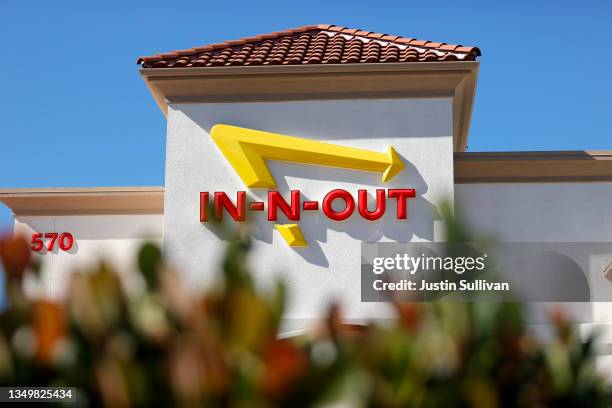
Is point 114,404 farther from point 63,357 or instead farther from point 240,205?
point 240,205

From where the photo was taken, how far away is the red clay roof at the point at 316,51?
13.6 metres

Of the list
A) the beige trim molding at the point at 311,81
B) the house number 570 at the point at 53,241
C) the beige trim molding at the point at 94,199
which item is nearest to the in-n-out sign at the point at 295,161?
the beige trim molding at the point at 311,81

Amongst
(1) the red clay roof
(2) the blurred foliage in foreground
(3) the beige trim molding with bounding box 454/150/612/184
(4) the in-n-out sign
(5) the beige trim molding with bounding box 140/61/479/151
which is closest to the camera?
(2) the blurred foliage in foreground

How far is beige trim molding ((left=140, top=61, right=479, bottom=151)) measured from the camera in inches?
525

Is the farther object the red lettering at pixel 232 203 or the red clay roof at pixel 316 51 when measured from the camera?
the red clay roof at pixel 316 51

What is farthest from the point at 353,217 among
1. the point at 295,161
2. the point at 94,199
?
the point at 94,199

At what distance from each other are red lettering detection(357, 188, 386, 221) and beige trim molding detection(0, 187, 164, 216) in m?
4.32

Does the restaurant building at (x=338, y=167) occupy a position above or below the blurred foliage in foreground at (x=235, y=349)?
above

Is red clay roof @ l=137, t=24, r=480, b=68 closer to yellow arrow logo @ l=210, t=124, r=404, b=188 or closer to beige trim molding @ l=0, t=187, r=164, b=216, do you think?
yellow arrow logo @ l=210, t=124, r=404, b=188

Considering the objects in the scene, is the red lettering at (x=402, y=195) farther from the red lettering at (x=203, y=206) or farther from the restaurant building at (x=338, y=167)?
the red lettering at (x=203, y=206)

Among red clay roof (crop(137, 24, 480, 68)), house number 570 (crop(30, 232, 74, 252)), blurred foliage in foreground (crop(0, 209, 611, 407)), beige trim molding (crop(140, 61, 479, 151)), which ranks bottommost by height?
blurred foliage in foreground (crop(0, 209, 611, 407))

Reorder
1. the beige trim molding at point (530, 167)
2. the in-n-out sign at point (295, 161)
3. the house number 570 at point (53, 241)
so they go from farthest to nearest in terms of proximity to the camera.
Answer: the house number 570 at point (53, 241) → the beige trim molding at point (530, 167) → the in-n-out sign at point (295, 161)

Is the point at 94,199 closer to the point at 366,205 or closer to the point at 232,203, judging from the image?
the point at 232,203

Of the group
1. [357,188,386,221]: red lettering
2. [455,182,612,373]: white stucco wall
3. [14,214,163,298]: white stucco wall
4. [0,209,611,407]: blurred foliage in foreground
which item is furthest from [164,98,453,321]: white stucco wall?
[0,209,611,407]: blurred foliage in foreground
